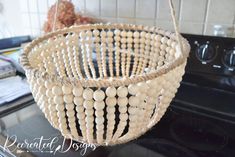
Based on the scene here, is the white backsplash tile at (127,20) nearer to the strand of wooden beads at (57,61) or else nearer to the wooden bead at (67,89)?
the strand of wooden beads at (57,61)

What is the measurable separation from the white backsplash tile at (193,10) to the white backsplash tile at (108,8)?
0.89 feet

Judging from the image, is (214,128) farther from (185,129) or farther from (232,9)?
(232,9)

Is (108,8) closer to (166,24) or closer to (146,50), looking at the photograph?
(166,24)

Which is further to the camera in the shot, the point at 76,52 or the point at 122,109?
the point at 76,52

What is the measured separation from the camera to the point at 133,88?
297mm

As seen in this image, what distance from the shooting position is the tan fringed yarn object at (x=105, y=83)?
0.98 ft

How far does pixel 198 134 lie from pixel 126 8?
0.52 metres

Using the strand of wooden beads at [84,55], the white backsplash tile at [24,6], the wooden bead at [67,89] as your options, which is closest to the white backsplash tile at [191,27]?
the strand of wooden beads at [84,55]

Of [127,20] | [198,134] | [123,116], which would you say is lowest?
[198,134]

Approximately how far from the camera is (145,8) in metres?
0.80

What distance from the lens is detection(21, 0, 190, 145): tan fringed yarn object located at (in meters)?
0.30

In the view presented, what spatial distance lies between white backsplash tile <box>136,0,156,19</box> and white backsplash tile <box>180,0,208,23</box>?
103 mm

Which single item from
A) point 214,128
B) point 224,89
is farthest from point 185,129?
point 224,89

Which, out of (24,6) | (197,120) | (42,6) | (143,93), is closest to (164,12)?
(197,120)
